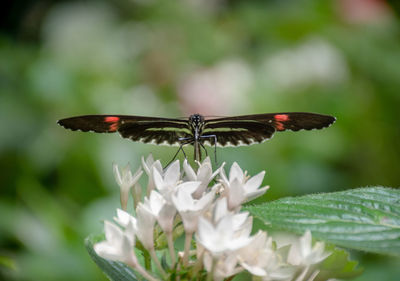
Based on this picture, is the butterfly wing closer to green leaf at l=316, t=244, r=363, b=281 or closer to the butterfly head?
the butterfly head

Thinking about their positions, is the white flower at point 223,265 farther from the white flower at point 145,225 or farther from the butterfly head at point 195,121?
the butterfly head at point 195,121

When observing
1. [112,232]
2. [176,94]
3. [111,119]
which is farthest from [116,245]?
[176,94]

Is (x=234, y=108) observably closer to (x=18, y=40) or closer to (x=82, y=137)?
(x=82, y=137)

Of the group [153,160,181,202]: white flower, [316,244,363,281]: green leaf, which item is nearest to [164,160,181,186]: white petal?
[153,160,181,202]: white flower

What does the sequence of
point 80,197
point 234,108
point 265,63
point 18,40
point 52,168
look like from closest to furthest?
point 80,197 < point 52,168 < point 234,108 < point 265,63 < point 18,40

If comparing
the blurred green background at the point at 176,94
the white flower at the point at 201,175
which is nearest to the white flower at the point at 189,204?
the white flower at the point at 201,175

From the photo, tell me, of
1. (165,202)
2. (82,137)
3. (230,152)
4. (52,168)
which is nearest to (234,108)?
(230,152)

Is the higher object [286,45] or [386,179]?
[286,45]

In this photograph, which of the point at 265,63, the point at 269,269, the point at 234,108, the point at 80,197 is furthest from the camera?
the point at 265,63
